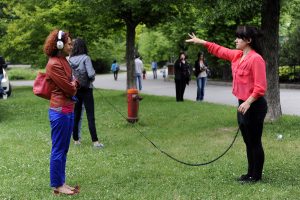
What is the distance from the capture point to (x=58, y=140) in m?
5.60

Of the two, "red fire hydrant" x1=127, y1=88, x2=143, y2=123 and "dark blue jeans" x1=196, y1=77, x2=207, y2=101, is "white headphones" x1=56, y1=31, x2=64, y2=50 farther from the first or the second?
"dark blue jeans" x1=196, y1=77, x2=207, y2=101

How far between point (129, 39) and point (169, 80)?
13263mm

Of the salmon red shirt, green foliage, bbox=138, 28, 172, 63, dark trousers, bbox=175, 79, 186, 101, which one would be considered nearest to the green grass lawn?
the salmon red shirt

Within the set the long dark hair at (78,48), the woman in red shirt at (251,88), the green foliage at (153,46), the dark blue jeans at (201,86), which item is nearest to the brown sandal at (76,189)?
the woman in red shirt at (251,88)

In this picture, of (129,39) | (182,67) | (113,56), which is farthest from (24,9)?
(113,56)

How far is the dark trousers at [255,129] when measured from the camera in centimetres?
578

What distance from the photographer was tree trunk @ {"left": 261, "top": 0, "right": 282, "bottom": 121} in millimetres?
10531

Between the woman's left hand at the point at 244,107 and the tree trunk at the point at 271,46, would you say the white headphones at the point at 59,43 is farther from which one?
the tree trunk at the point at 271,46

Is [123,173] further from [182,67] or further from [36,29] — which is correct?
[36,29]

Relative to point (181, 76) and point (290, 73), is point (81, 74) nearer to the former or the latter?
point (181, 76)

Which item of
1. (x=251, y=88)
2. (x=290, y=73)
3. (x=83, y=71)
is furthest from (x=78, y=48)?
(x=290, y=73)

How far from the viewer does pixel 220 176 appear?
6414 millimetres

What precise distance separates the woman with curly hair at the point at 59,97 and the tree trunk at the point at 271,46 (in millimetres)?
6082

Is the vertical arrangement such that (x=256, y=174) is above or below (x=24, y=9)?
below
